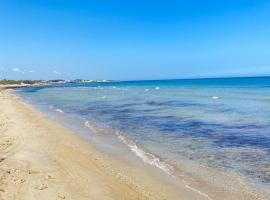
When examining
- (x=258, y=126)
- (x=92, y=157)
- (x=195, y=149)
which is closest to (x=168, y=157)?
(x=195, y=149)

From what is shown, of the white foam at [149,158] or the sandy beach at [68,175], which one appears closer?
the sandy beach at [68,175]

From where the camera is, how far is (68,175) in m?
10.6

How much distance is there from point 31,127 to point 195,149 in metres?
10.7

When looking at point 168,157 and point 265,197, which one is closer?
point 265,197

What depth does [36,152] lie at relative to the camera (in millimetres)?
13648

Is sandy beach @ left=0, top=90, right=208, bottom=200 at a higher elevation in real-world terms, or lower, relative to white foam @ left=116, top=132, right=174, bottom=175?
higher

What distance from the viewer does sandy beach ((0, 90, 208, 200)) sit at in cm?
897

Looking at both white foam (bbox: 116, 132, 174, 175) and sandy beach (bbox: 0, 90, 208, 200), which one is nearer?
sandy beach (bbox: 0, 90, 208, 200)

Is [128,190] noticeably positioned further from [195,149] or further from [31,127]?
[31,127]

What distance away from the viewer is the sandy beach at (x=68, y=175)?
8.97 metres

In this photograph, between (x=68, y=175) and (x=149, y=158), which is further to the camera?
(x=149, y=158)

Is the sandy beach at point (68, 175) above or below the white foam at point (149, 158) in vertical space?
above

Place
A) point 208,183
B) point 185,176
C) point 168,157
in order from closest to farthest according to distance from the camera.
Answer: point 208,183 < point 185,176 < point 168,157

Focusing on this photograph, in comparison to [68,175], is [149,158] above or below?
below
